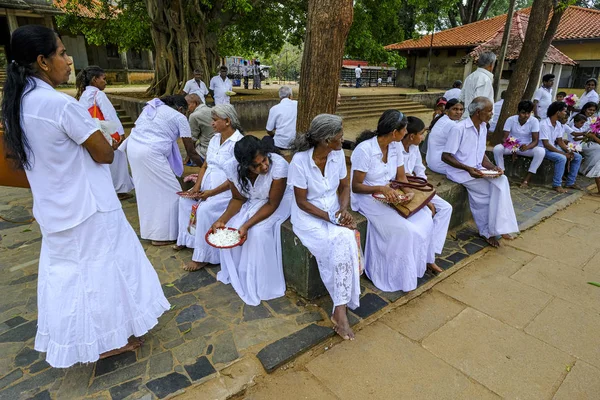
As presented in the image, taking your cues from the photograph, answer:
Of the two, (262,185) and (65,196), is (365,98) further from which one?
(65,196)

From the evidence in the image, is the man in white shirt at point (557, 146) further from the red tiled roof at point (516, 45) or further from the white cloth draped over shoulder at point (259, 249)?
the red tiled roof at point (516, 45)

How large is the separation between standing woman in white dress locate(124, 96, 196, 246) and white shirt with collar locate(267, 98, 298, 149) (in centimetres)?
206

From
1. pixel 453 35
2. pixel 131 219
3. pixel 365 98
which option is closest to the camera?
pixel 131 219

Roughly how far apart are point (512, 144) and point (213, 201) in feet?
17.1

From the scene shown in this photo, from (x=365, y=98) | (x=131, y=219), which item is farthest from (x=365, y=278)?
(x=365, y=98)

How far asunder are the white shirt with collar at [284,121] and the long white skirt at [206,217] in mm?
2543

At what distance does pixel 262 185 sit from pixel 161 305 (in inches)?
47.9

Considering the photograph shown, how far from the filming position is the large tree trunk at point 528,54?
6844mm

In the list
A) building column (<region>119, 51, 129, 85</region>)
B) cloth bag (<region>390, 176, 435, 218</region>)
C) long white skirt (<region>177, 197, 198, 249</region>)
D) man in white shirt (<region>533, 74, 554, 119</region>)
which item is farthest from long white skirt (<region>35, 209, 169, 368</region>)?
building column (<region>119, 51, 129, 85</region>)

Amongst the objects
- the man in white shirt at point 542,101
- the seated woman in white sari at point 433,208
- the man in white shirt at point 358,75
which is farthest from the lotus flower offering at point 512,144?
the man in white shirt at point 358,75

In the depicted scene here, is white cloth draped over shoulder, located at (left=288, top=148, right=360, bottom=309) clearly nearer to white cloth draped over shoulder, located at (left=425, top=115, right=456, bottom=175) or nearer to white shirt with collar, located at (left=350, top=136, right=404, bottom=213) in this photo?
white shirt with collar, located at (left=350, top=136, right=404, bottom=213)

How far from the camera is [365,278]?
347 centimetres

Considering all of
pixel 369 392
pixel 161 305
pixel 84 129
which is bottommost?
pixel 369 392

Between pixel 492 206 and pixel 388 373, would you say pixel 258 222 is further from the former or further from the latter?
pixel 492 206
